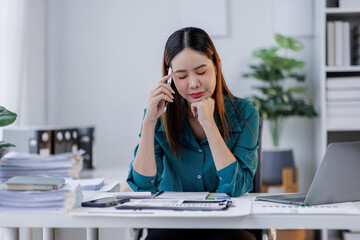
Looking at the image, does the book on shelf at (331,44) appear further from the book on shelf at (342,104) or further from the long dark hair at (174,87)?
the long dark hair at (174,87)

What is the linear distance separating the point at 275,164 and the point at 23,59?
174 cm

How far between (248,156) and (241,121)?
0.15 metres

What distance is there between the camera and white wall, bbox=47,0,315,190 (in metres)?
3.28

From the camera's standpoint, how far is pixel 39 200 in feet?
3.50

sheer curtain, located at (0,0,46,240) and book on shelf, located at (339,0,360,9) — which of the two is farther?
book on shelf, located at (339,0,360,9)

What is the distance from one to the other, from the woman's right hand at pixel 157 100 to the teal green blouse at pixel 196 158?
0.50 ft

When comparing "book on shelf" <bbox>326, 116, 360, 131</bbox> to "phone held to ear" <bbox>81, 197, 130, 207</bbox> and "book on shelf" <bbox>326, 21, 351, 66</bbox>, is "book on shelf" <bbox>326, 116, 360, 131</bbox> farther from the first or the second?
"phone held to ear" <bbox>81, 197, 130, 207</bbox>

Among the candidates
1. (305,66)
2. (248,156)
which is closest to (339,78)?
(305,66)

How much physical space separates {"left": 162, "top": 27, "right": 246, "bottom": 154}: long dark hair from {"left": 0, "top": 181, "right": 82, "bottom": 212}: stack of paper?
58 centimetres

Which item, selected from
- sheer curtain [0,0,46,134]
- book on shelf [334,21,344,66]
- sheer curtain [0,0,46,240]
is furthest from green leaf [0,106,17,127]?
book on shelf [334,21,344,66]

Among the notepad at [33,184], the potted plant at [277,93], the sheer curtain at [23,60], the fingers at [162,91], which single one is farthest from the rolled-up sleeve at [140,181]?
the potted plant at [277,93]

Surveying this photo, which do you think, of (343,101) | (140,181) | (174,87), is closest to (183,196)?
(140,181)

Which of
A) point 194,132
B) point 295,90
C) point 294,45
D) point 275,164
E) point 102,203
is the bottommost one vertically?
point 275,164

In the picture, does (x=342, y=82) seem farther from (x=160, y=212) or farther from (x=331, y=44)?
(x=160, y=212)
